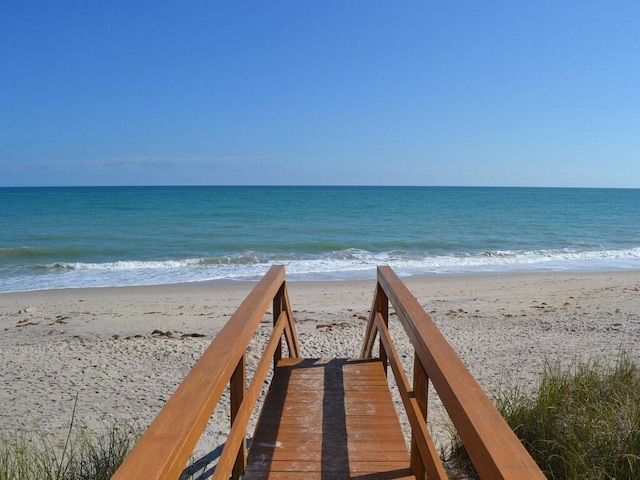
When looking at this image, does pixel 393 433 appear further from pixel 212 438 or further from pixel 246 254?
pixel 246 254

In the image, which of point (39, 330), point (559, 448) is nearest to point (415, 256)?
point (39, 330)

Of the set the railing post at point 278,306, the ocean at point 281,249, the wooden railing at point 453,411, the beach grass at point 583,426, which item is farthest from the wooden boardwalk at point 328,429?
the ocean at point 281,249

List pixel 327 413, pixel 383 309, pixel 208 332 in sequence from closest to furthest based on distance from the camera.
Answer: pixel 327 413, pixel 383 309, pixel 208 332

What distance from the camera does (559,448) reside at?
11.0 feet

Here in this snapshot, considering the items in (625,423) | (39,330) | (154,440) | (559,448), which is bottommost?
(39,330)

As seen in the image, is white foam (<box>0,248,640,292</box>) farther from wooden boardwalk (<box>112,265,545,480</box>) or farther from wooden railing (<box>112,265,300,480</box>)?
wooden railing (<box>112,265,300,480</box>)

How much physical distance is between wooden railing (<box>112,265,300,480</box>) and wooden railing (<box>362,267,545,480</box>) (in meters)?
0.76

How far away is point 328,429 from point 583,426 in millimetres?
1589

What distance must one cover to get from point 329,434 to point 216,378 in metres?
1.76

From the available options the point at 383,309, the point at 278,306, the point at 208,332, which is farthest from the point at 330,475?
the point at 208,332

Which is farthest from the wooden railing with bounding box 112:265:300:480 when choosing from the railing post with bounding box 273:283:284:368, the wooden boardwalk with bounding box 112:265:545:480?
the railing post with bounding box 273:283:284:368

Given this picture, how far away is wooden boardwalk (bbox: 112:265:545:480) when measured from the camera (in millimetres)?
1359

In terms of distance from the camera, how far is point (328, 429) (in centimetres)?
345

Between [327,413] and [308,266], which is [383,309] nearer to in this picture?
[327,413]
